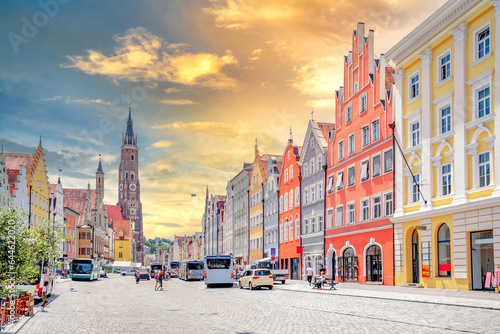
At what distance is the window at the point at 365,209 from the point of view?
43.5 meters

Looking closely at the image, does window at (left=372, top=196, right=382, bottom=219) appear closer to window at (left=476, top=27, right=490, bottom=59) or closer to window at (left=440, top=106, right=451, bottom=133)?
window at (left=440, top=106, right=451, bottom=133)

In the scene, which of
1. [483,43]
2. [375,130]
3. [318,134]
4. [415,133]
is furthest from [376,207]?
[483,43]

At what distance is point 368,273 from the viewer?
4316 cm

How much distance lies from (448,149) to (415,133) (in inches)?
171

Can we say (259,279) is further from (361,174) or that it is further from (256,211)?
→ (256,211)

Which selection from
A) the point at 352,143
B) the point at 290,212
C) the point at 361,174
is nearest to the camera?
the point at 361,174

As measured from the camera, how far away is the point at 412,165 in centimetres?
3641

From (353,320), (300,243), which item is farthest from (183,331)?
(300,243)

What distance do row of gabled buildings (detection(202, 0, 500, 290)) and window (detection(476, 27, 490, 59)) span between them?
0.18 ft

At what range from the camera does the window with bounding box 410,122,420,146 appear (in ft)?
119

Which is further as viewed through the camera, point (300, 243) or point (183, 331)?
point (300, 243)

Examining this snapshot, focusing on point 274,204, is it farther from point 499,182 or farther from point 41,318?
point 41,318

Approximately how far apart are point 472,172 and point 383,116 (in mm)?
12282

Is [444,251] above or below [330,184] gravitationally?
below
